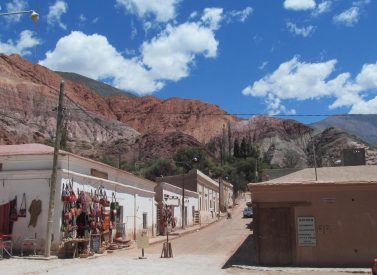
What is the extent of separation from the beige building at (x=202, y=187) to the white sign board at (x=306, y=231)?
105ft

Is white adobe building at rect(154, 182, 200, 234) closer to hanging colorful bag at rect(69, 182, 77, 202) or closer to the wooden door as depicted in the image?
hanging colorful bag at rect(69, 182, 77, 202)

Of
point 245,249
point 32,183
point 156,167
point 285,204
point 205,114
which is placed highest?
point 205,114

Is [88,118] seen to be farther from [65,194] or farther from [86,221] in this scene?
[65,194]

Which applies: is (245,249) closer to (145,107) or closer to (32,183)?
(32,183)

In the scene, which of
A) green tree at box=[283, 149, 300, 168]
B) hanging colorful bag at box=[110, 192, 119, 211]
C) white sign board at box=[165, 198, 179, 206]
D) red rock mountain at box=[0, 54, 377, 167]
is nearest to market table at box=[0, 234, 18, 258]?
hanging colorful bag at box=[110, 192, 119, 211]

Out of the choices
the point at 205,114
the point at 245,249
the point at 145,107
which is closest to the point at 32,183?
the point at 245,249

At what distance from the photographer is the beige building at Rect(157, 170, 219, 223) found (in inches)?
2068

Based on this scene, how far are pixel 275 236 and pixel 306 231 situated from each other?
111 centimetres

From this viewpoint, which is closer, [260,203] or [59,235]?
[260,203]

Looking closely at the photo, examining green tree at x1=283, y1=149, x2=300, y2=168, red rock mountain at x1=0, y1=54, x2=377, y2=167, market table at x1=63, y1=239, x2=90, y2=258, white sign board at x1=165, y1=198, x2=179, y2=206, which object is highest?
red rock mountain at x1=0, y1=54, x2=377, y2=167

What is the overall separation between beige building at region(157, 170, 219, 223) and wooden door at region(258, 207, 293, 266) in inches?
1247

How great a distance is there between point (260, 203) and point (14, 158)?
1234 cm

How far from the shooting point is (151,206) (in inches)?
1387

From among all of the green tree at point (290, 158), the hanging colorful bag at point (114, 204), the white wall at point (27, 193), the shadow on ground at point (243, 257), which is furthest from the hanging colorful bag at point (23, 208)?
the green tree at point (290, 158)
